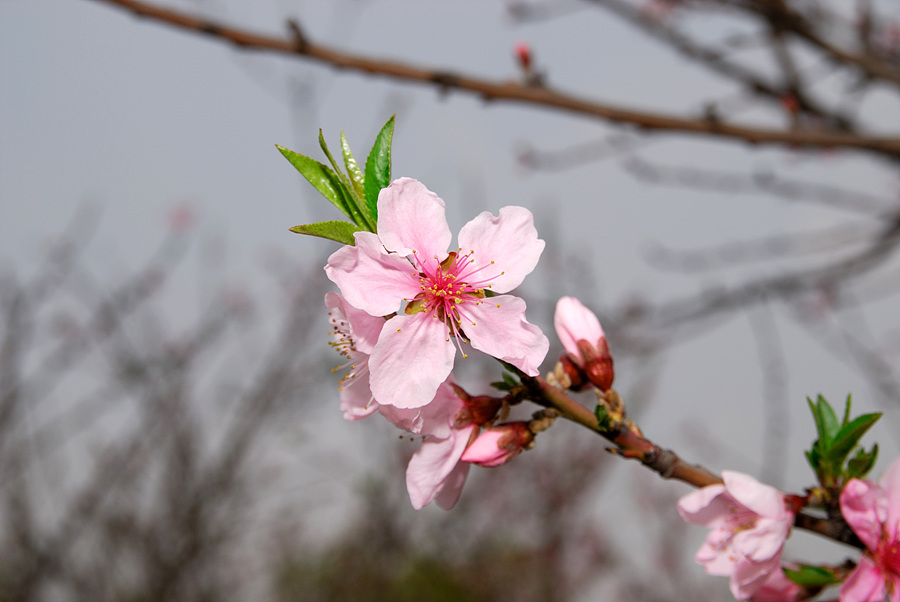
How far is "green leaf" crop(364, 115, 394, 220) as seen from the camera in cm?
86

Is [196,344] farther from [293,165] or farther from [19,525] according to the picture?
[293,165]

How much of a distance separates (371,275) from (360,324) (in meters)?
0.07

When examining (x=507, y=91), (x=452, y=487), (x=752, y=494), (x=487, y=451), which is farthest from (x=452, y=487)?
(x=507, y=91)

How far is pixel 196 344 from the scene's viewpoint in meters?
5.43

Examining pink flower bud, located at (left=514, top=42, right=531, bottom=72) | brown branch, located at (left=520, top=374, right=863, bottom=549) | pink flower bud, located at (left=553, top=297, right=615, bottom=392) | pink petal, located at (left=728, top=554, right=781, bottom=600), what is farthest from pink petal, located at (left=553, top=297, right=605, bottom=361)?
pink flower bud, located at (left=514, top=42, right=531, bottom=72)

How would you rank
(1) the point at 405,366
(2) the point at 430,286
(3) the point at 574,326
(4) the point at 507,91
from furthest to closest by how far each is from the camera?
1. (4) the point at 507,91
2. (3) the point at 574,326
3. (2) the point at 430,286
4. (1) the point at 405,366

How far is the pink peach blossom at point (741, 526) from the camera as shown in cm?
93

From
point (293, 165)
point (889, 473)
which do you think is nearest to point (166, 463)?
point (293, 165)

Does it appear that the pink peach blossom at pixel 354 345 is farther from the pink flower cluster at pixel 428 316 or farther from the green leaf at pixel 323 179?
the green leaf at pixel 323 179

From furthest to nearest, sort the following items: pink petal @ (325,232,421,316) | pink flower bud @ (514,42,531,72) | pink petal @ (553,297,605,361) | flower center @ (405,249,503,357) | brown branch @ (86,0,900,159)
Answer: pink flower bud @ (514,42,531,72) → brown branch @ (86,0,900,159) → pink petal @ (553,297,605,361) → flower center @ (405,249,503,357) → pink petal @ (325,232,421,316)

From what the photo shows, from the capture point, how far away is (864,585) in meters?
0.89

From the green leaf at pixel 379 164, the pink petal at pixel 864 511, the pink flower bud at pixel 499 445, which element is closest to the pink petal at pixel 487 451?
the pink flower bud at pixel 499 445

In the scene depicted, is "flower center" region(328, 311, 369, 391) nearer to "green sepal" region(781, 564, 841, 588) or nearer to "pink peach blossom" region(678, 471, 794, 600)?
"pink peach blossom" region(678, 471, 794, 600)

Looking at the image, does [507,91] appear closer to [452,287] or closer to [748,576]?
[452,287]
